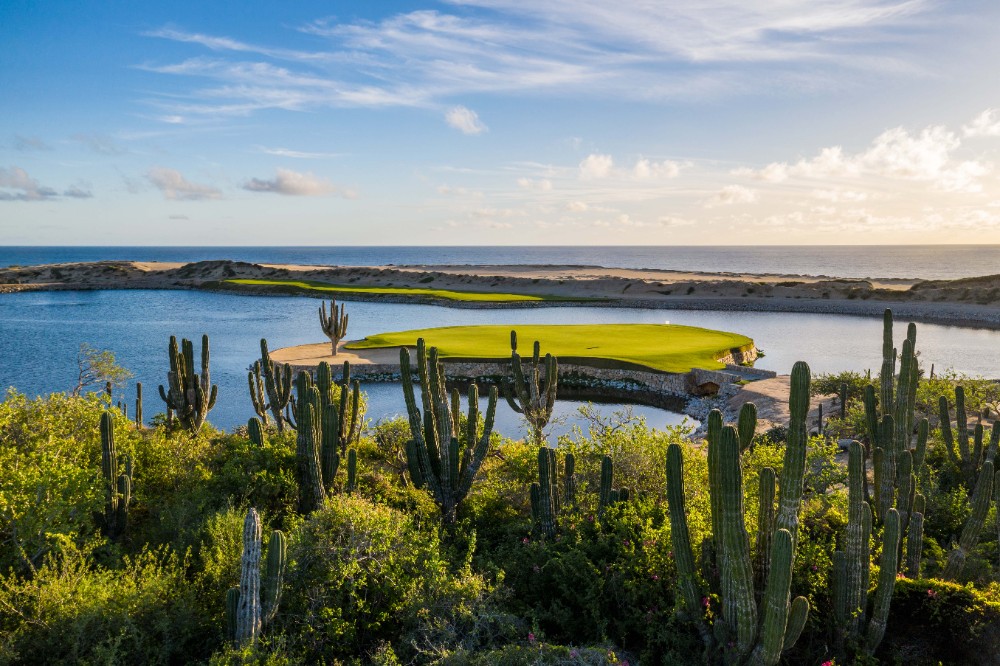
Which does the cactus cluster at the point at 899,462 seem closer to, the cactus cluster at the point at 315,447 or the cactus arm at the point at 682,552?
the cactus arm at the point at 682,552

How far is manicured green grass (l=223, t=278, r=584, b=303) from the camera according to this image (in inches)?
2969

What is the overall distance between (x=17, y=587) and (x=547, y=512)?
7.43 m

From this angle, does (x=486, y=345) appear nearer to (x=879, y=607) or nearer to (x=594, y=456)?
(x=594, y=456)

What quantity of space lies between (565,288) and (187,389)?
69.9 metres

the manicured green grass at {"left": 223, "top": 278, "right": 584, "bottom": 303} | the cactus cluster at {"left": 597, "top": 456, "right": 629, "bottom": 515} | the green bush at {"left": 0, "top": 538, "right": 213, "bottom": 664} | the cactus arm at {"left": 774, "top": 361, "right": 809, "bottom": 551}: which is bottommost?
the green bush at {"left": 0, "top": 538, "right": 213, "bottom": 664}

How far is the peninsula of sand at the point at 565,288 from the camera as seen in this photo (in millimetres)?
64875

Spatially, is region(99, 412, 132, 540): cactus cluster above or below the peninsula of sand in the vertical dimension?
below

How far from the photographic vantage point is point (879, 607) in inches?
332

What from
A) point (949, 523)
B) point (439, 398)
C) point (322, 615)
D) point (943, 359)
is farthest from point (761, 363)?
point (322, 615)

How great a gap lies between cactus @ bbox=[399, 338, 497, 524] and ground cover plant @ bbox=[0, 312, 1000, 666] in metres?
0.05

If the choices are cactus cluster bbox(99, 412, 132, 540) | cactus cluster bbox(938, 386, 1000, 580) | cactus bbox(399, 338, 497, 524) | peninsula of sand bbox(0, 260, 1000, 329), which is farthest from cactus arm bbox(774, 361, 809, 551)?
peninsula of sand bbox(0, 260, 1000, 329)

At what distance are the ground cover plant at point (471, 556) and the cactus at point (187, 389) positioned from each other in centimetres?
321

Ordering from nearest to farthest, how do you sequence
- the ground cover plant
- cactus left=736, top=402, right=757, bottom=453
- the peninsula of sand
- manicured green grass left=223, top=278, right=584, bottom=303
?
the ground cover plant → cactus left=736, top=402, right=757, bottom=453 → the peninsula of sand → manicured green grass left=223, top=278, right=584, bottom=303

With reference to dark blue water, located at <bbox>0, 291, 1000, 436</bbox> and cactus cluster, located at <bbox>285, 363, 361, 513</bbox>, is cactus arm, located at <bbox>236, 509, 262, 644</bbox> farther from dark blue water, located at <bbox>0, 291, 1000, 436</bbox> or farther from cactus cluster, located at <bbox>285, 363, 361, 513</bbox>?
dark blue water, located at <bbox>0, 291, 1000, 436</bbox>
